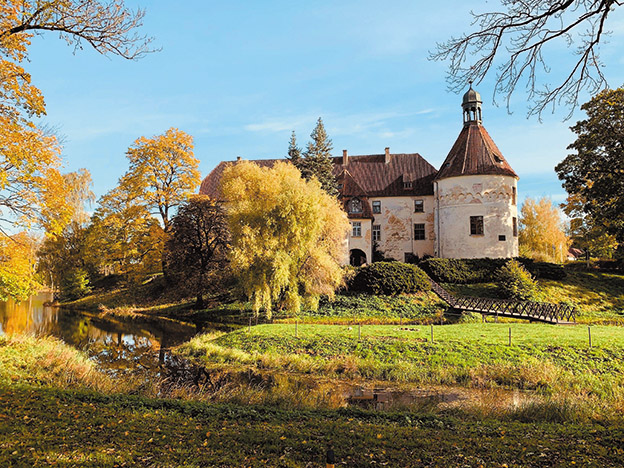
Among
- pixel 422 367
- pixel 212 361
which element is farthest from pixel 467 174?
pixel 212 361

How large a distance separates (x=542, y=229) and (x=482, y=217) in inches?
682

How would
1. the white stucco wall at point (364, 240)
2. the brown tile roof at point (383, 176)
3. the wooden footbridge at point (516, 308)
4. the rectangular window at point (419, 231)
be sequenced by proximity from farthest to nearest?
the brown tile roof at point (383, 176)
the rectangular window at point (419, 231)
the white stucco wall at point (364, 240)
the wooden footbridge at point (516, 308)

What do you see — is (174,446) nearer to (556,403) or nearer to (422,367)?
(556,403)

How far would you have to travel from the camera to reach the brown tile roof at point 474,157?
111ft

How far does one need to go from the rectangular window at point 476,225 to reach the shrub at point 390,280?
25.5 feet

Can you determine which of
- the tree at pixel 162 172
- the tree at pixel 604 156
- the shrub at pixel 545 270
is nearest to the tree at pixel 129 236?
the tree at pixel 162 172

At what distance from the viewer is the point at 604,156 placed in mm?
27078

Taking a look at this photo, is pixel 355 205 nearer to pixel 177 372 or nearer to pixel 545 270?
pixel 545 270

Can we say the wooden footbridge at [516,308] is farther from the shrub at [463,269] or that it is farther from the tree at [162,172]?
the tree at [162,172]

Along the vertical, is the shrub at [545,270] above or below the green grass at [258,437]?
above

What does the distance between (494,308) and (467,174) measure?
13.6m

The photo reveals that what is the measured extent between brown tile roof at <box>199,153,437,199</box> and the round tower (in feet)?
13.2

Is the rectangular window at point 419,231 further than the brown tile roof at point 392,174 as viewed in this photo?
No

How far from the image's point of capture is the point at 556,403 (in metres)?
9.21
